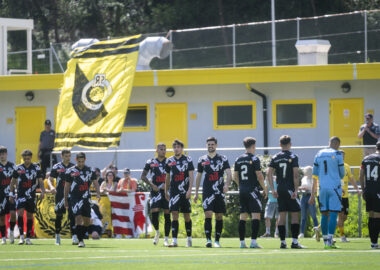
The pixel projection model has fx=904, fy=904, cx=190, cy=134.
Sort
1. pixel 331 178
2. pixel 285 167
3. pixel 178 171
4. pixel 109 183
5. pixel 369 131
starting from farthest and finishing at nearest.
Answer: pixel 369 131
pixel 109 183
pixel 178 171
pixel 285 167
pixel 331 178

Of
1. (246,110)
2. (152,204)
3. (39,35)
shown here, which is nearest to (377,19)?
(246,110)

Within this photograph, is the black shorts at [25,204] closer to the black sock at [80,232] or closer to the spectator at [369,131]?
the black sock at [80,232]

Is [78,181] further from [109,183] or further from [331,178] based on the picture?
[331,178]

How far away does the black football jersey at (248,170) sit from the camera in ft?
54.6

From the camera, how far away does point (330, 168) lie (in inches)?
635

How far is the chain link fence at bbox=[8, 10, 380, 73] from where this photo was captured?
2644 centimetres

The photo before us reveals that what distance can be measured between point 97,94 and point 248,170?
365 inches

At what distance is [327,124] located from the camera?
1017 inches

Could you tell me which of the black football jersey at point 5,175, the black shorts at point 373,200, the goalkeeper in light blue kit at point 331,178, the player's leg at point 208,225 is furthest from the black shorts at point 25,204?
the black shorts at point 373,200

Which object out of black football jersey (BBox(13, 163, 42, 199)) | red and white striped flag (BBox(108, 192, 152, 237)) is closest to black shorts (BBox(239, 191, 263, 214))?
black football jersey (BBox(13, 163, 42, 199))

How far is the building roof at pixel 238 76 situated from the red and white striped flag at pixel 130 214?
15.1ft

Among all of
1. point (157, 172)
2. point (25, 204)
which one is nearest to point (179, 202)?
point (157, 172)

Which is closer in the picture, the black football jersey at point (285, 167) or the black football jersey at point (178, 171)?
the black football jersey at point (285, 167)

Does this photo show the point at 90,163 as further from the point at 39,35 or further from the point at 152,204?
the point at 39,35
